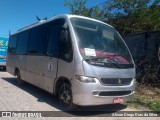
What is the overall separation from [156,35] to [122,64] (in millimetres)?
4998

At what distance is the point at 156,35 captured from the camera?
38.0ft

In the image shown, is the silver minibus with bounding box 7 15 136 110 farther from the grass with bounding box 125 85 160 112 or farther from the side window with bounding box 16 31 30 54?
the side window with bounding box 16 31 30 54

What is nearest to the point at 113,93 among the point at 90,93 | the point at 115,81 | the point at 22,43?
the point at 115,81

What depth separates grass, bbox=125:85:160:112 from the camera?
8080mm

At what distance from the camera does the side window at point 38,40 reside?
29.3 feet

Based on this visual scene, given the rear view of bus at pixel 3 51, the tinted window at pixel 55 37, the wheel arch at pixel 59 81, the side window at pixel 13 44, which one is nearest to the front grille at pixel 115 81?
the wheel arch at pixel 59 81

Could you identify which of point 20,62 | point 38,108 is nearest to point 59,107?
point 38,108

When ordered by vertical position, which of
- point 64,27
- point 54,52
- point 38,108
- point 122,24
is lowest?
point 38,108

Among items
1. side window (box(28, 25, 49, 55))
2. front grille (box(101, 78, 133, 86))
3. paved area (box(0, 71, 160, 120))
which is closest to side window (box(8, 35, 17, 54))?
side window (box(28, 25, 49, 55))

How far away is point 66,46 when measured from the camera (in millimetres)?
7230

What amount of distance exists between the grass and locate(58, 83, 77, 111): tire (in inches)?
87.6

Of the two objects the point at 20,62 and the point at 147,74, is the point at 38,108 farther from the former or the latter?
the point at 147,74

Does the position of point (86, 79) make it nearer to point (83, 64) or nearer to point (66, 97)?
point (83, 64)

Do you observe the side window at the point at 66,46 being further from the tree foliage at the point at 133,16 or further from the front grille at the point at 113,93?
the tree foliage at the point at 133,16
